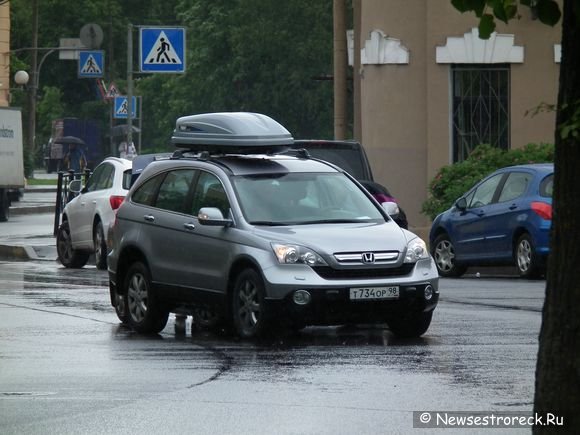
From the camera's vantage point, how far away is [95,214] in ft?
80.1

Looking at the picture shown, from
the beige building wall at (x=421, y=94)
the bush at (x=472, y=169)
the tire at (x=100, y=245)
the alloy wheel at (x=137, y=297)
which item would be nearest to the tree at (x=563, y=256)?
the alloy wheel at (x=137, y=297)

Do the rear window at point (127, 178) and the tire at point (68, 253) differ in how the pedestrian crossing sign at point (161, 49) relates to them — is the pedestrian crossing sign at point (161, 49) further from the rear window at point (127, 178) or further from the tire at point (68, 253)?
the rear window at point (127, 178)

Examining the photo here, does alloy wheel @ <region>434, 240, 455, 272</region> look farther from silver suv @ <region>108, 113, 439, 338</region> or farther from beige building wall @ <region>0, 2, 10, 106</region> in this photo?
beige building wall @ <region>0, 2, 10, 106</region>

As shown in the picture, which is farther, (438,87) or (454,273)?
(438,87)

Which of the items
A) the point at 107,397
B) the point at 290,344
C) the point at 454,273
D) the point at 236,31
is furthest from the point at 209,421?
the point at 236,31

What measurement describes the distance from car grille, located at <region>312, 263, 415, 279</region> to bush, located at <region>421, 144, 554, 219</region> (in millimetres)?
12845

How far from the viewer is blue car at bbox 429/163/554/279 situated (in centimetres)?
2108

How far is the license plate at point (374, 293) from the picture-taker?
1341 cm

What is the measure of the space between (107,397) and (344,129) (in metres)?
23.0

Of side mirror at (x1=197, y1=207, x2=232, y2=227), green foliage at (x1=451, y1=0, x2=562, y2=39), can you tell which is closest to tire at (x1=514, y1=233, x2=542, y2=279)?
side mirror at (x1=197, y1=207, x2=232, y2=227)

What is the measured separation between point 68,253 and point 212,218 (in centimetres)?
1181

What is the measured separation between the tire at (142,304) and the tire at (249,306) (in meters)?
1.17

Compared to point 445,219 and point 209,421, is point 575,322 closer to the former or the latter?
point 209,421

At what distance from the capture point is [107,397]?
10.5 meters
